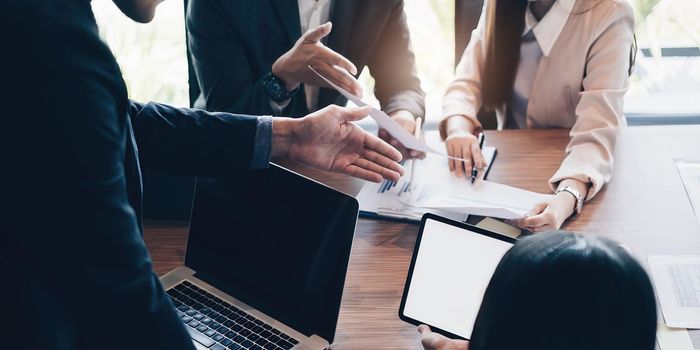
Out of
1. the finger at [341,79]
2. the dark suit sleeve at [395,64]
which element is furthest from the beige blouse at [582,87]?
the finger at [341,79]

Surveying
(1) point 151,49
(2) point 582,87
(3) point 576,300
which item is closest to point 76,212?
(3) point 576,300

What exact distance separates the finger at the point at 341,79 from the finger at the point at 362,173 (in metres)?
0.19

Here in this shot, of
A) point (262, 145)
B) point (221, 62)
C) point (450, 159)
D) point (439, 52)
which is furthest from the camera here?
point (439, 52)

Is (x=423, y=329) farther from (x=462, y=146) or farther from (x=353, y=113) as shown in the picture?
(x=462, y=146)

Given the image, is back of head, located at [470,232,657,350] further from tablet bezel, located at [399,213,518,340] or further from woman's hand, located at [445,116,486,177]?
woman's hand, located at [445,116,486,177]

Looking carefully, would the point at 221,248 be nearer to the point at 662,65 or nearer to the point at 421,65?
the point at 421,65

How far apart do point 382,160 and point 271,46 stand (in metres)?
0.60

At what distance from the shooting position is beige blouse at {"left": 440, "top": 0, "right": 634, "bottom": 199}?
61.1 inches

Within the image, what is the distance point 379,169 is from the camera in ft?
4.54

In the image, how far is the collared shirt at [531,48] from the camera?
1740 mm

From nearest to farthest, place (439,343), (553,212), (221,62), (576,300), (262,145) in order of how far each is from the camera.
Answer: (576,300)
(439,343)
(262,145)
(553,212)
(221,62)

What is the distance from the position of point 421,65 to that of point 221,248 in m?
1.66

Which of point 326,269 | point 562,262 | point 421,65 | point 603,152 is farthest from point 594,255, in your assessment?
point 421,65

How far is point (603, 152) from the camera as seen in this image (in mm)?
1556
